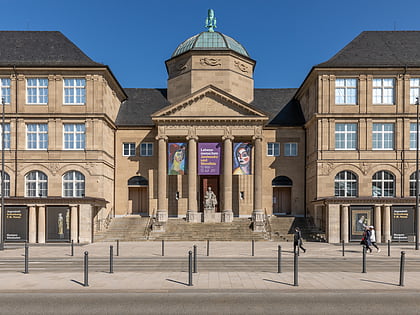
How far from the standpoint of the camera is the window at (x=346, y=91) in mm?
38531

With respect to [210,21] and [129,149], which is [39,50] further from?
[210,21]

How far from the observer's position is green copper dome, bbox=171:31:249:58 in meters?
48.4

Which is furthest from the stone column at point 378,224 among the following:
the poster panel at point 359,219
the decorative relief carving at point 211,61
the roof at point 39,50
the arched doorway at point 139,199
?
the roof at point 39,50

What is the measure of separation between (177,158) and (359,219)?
1584 centimetres

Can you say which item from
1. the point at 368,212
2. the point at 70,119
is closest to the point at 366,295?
the point at 368,212

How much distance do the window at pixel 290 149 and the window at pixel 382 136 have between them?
8.45m

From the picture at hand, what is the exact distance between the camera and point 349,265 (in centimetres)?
2048

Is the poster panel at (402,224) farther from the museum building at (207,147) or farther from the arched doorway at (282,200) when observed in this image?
the arched doorway at (282,200)

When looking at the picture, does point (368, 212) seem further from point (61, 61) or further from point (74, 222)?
point (61, 61)

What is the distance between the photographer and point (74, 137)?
39062 millimetres

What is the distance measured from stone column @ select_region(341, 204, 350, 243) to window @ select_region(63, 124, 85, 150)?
20994 mm

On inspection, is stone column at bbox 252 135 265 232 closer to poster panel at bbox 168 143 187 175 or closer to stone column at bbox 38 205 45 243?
poster panel at bbox 168 143 187 175

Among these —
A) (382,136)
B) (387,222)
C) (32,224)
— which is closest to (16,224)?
(32,224)
